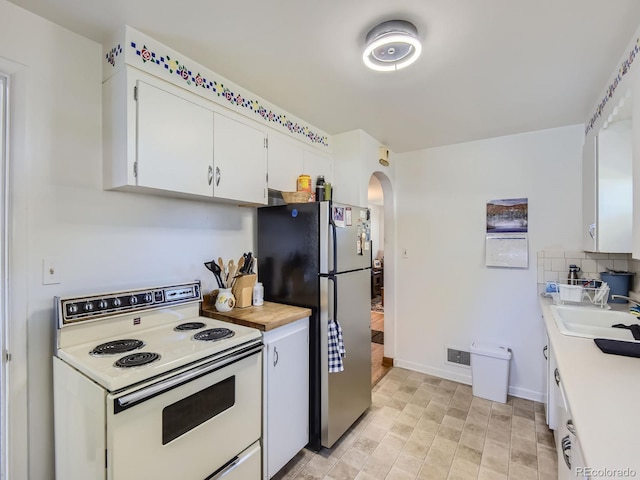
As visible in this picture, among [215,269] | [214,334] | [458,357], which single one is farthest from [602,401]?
[458,357]

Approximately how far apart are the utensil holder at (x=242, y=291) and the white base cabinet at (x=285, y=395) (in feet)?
1.29

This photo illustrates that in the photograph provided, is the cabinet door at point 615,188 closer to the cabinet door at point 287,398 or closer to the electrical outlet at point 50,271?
the cabinet door at point 287,398

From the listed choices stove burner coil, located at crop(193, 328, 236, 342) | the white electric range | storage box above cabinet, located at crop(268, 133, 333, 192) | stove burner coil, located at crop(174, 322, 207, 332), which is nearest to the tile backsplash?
storage box above cabinet, located at crop(268, 133, 333, 192)

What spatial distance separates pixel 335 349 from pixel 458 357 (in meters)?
1.73

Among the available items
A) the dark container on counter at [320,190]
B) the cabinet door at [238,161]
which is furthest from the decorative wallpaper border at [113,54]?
the dark container on counter at [320,190]

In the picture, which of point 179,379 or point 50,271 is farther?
point 50,271

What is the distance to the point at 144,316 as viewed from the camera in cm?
166

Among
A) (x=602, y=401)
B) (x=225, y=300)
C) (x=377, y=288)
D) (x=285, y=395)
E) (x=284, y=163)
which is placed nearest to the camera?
(x=602, y=401)

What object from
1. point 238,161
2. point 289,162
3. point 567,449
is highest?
point 289,162

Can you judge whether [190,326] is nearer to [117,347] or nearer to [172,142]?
[117,347]

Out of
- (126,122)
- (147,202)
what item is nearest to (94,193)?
(147,202)

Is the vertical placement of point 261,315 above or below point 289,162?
below

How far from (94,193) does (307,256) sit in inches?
49.1

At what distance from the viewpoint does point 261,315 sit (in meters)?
1.86
